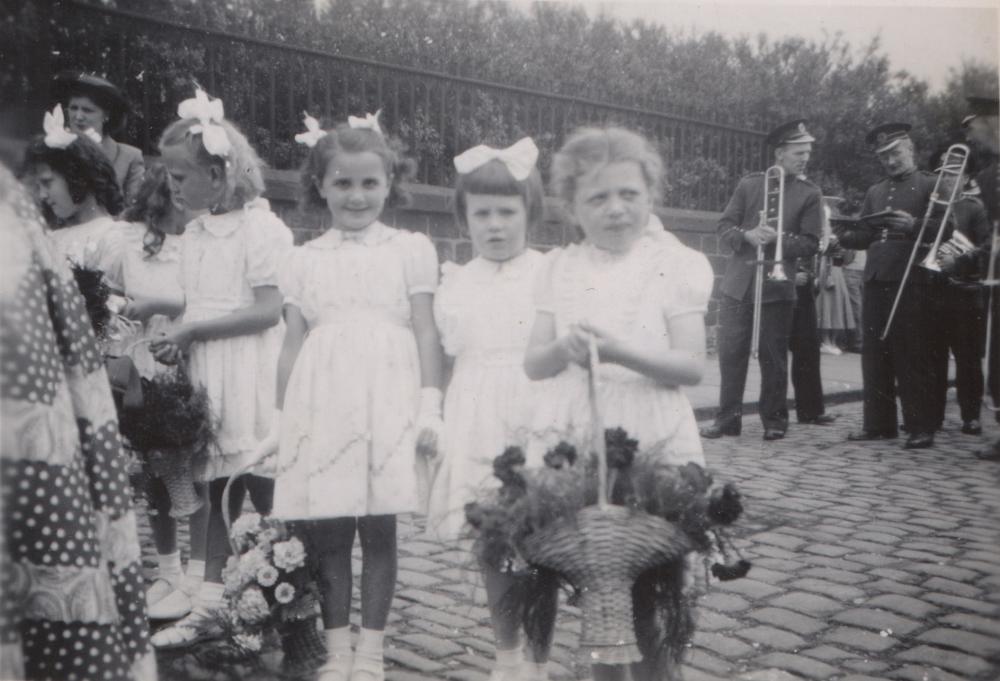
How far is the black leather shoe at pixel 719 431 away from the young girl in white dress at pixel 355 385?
184 inches

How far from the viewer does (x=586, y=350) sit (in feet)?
7.73

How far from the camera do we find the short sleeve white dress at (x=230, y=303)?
3432 millimetres

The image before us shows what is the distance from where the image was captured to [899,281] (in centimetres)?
682

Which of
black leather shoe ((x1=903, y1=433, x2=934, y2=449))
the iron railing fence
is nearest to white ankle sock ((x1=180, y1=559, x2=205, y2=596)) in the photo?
the iron railing fence

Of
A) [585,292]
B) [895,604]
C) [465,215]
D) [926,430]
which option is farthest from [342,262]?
[926,430]

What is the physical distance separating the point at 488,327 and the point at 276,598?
997 millimetres

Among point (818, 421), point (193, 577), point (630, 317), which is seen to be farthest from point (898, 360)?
point (193, 577)

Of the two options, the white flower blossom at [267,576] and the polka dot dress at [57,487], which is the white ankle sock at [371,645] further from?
the polka dot dress at [57,487]

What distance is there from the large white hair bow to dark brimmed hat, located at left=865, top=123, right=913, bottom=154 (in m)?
4.65

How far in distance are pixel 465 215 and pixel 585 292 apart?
1.83ft

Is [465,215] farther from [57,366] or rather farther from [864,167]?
[864,167]

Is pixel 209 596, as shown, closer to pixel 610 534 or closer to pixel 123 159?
pixel 610 534

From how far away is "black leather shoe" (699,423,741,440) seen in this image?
724 centimetres

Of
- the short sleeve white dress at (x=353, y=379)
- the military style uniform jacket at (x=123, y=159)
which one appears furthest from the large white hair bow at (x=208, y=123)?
the military style uniform jacket at (x=123, y=159)
